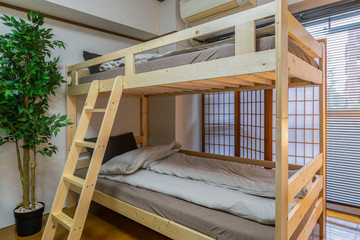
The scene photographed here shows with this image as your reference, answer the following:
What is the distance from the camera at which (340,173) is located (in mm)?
2518

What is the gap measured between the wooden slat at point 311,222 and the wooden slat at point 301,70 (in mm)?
1024

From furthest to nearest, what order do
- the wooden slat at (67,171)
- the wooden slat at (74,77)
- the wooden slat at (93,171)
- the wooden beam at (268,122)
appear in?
the wooden beam at (268,122), the wooden slat at (74,77), the wooden slat at (67,171), the wooden slat at (93,171)

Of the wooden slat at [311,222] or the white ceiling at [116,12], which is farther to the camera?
the white ceiling at [116,12]

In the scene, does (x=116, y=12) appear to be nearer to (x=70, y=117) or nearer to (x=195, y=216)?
(x=70, y=117)

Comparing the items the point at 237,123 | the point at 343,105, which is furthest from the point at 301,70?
the point at 237,123

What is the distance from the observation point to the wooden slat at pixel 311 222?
150 cm

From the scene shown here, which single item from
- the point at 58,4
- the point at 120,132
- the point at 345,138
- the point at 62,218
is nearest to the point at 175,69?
the point at 62,218

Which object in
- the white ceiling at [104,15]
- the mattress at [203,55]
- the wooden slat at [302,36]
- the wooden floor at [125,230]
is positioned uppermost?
the white ceiling at [104,15]

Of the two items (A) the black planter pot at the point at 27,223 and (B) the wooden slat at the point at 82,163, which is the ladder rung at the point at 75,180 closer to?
(A) the black planter pot at the point at 27,223

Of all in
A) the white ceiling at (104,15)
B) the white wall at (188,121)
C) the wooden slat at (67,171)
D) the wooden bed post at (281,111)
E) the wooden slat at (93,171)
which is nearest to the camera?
the wooden bed post at (281,111)

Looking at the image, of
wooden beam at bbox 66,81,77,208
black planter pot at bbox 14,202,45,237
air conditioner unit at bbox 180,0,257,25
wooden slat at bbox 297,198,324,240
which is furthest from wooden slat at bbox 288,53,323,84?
black planter pot at bbox 14,202,45,237

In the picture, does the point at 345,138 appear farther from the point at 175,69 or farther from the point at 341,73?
the point at 175,69

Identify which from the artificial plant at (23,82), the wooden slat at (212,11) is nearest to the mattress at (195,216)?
the artificial plant at (23,82)

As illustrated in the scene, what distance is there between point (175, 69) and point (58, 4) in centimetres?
160
